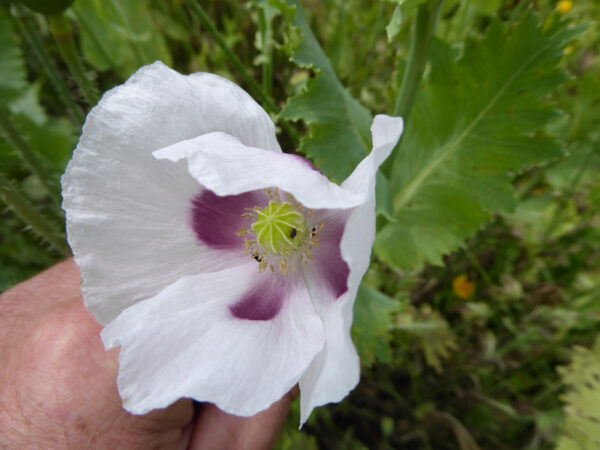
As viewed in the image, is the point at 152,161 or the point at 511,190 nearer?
the point at 152,161

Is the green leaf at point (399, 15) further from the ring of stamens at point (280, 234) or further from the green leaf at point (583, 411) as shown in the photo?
the green leaf at point (583, 411)

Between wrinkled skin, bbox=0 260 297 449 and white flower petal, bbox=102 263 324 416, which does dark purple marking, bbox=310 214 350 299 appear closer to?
white flower petal, bbox=102 263 324 416

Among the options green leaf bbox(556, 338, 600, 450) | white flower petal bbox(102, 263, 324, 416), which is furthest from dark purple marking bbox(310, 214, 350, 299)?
green leaf bbox(556, 338, 600, 450)

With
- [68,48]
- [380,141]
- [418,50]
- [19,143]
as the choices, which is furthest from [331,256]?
[19,143]

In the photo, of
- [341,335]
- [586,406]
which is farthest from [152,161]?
[586,406]

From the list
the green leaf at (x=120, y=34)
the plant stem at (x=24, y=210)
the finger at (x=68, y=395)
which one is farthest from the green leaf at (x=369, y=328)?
the green leaf at (x=120, y=34)

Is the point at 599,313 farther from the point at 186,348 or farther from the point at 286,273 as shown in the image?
the point at 186,348

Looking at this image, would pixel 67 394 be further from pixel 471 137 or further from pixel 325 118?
pixel 471 137
